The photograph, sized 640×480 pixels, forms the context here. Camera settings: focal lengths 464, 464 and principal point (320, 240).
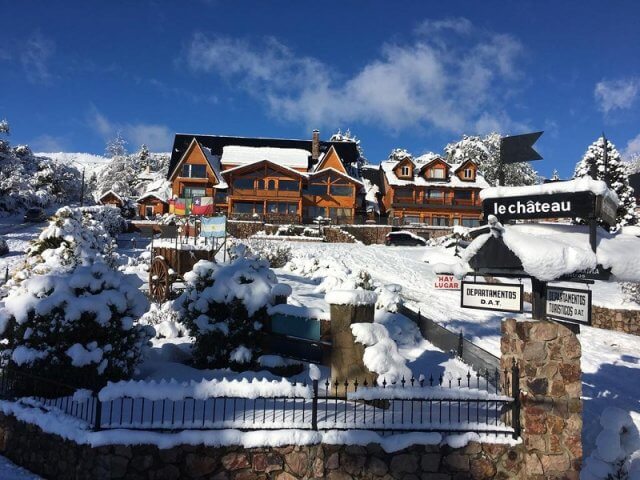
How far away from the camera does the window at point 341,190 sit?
47.5 meters

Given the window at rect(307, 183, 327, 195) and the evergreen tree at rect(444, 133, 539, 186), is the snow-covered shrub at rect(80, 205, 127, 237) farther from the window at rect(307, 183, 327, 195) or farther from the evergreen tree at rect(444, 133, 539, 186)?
the evergreen tree at rect(444, 133, 539, 186)

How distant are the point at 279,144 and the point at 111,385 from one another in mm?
48370

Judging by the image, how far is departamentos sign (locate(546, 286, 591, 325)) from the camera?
270 inches

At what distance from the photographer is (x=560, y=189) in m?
7.23

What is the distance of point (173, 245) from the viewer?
20.1 meters

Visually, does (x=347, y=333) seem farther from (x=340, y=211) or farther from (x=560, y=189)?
(x=340, y=211)

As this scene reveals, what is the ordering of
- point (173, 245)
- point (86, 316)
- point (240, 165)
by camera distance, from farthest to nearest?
point (240, 165) < point (173, 245) < point (86, 316)

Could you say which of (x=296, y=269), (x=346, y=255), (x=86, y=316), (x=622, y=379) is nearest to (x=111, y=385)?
(x=86, y=316)

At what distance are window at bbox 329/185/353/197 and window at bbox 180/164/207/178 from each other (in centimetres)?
1314

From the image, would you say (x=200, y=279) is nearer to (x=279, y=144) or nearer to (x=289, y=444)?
(x=289, y=444)

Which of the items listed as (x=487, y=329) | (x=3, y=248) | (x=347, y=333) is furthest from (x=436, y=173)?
(x=347, y=333)

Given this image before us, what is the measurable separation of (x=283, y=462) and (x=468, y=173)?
158 feet

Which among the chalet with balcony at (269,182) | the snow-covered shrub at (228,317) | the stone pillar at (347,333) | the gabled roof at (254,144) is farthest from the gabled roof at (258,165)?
the stone pillar at (347,333)

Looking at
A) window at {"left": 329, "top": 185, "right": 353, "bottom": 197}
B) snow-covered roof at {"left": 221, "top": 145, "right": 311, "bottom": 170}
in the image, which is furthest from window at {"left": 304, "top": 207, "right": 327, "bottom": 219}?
snow-covered roof at {"left": 221, "top": 145, "right": 311, "bottom": 170}
